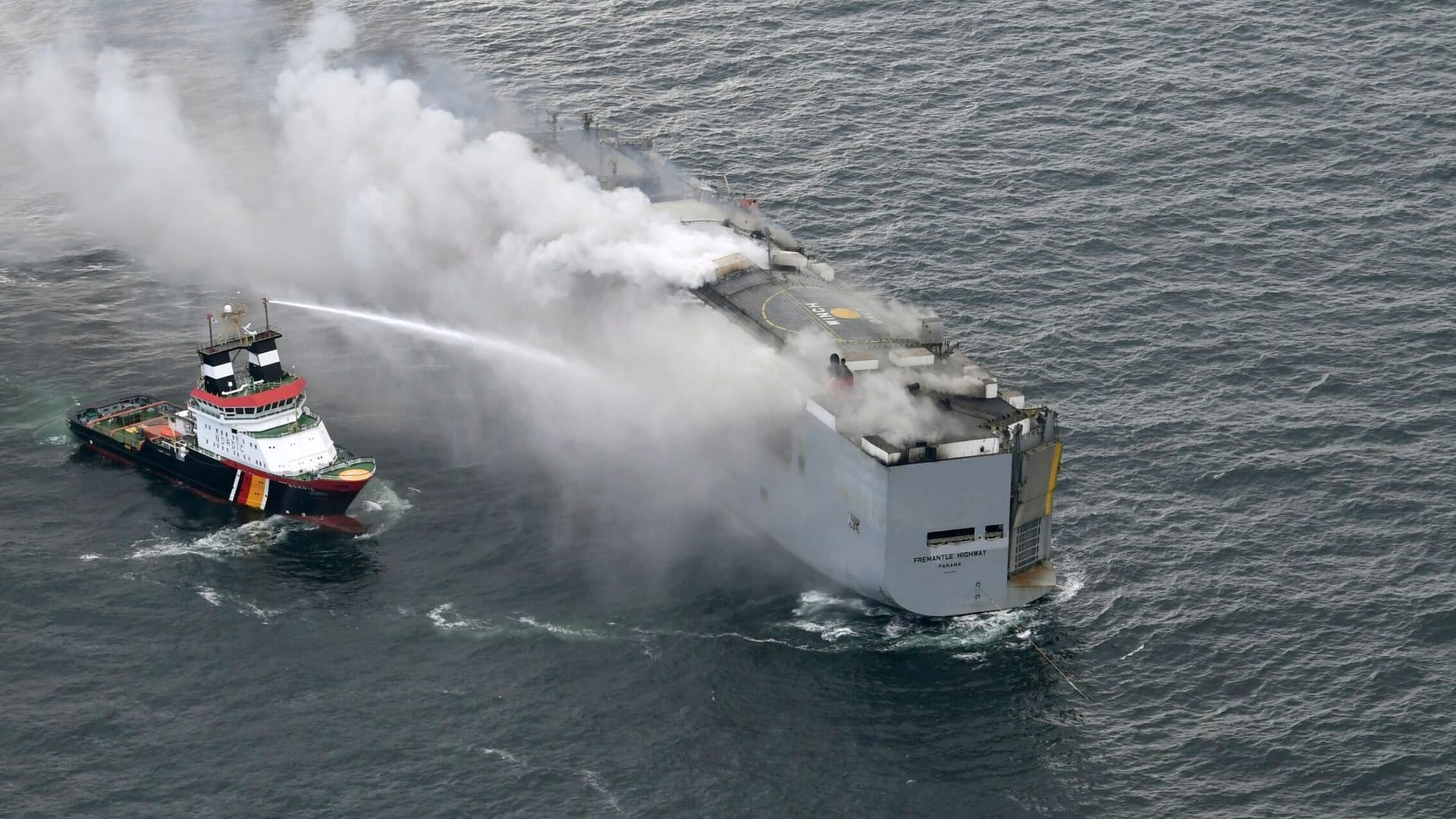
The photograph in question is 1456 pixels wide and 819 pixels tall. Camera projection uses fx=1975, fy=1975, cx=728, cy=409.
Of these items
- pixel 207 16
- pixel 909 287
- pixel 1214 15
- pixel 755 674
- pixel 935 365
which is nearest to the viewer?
pixel 755 674

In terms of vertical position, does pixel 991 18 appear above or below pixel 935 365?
above

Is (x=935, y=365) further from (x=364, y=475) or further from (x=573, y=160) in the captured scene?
(x=573, y=160)

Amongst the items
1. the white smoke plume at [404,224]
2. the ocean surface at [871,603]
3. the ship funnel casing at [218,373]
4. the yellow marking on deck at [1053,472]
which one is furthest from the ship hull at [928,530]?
the ship funnel casing at [218,373]

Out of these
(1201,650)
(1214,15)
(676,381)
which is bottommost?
(1201,650)

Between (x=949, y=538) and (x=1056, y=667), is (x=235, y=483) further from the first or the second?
(x=1056, y=667)

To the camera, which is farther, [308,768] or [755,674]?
[755,674]

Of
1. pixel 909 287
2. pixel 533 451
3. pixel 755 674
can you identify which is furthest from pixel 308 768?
pixel 909 287

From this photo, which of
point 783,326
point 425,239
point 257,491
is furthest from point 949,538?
point 425,239
